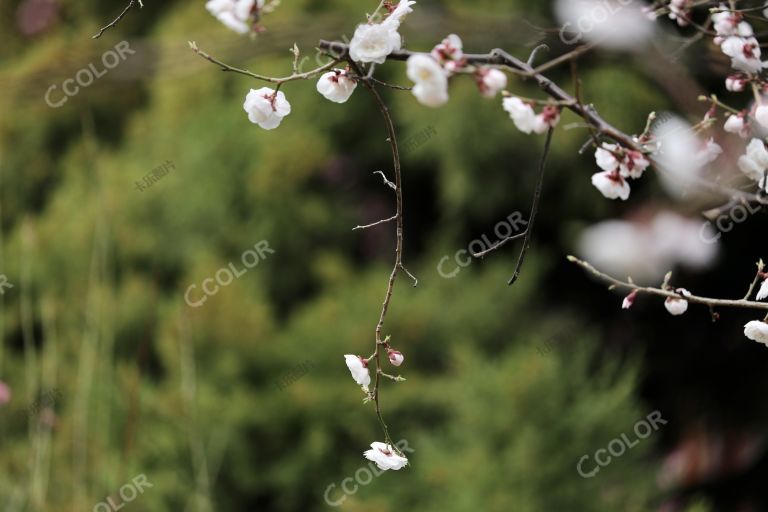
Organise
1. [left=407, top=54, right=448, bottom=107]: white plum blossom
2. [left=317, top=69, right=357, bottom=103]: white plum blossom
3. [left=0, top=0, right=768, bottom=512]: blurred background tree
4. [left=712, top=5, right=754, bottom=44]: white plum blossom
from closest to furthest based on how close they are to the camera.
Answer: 1. [left=407, top=54, right=448, bottom=107]: white plum blossom
2. [left=317, top=69, right=357, bottom=103]: white plum blossom
3. [left=712, top=5, right=754, bottom=44]: white plum blossom
4. [left=0, top=0, right=768, bottom=512]: blurred background tree

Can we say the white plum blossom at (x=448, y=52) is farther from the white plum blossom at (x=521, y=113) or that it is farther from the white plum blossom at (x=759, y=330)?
the white plum blossom at (x=759, y=330)

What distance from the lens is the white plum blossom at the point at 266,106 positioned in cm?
67

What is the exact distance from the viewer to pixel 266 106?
2.21 ft

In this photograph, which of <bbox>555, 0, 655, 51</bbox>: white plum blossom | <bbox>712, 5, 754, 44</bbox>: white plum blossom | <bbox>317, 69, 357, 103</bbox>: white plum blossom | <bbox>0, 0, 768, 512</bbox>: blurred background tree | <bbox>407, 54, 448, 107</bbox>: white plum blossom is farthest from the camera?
<bbox>0, 0, 768, 512</bbox>: blurred background tree

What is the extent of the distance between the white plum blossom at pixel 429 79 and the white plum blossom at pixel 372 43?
0.14 feet

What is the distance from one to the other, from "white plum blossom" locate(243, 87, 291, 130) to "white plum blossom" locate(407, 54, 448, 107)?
163 millimetres

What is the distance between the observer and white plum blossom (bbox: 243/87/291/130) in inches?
26.3

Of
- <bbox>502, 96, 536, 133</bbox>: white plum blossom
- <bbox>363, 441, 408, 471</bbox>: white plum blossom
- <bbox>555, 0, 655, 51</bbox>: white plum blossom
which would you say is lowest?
<bbox>363, 441, 408, 471</bbox>: white plum blossom

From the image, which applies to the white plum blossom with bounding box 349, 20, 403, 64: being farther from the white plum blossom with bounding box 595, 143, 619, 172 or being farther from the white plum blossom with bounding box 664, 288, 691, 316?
the white plum blossom with bounding box 664, 288, 691, 316

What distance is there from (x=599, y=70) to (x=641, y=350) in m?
0.71

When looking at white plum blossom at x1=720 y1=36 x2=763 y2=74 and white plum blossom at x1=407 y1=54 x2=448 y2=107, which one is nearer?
white plum blossom at x1=407 y1=54 x2=448 y2=107

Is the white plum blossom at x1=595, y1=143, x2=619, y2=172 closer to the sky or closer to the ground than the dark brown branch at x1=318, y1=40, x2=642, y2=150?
closer to the ground

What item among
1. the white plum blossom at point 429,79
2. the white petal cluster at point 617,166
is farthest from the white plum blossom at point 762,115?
the white plum blossom at point 429,79

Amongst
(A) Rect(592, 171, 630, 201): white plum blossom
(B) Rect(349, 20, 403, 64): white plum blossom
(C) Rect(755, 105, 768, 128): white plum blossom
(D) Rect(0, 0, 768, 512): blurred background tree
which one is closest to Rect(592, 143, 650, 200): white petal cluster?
(A) Rect(592, 171, 630, 201): white plum blossom
